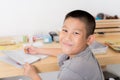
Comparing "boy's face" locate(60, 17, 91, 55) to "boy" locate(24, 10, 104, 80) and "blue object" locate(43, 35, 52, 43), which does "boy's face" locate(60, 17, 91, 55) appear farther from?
"blue object" locate(43, 35, 52, 43)

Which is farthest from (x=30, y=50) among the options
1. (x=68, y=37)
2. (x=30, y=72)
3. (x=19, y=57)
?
(x=68, y=37)

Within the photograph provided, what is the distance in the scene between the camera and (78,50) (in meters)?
1.15

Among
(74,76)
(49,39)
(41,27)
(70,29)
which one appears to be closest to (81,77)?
(74,76)

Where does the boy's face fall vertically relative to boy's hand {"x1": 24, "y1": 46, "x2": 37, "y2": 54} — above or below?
above

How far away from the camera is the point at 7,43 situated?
1.63 metres

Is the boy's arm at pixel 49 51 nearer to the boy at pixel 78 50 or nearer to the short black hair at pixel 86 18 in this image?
the boy at pixel 78 50

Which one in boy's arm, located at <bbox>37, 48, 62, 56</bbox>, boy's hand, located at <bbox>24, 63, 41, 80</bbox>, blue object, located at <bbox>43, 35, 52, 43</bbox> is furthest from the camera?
blue object, located at <bbox>43, 35, 52, 43</bbox>

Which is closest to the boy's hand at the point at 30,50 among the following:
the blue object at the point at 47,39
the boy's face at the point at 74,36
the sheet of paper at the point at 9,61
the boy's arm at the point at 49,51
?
the boy's arm at the point at 49,51

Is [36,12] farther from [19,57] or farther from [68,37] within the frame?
[68,37]

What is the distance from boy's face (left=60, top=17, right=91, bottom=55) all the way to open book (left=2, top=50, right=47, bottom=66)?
10.8 inches

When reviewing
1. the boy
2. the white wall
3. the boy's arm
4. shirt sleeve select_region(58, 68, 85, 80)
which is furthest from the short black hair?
the white wall

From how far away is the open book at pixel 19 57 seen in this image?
51.3 inches

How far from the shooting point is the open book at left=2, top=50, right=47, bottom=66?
1303 mm

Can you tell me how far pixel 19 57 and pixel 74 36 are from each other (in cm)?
41
